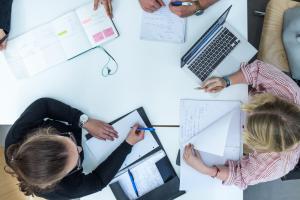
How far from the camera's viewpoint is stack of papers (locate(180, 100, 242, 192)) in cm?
138

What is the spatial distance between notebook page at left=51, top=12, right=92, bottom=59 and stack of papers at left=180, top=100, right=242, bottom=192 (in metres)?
0.48

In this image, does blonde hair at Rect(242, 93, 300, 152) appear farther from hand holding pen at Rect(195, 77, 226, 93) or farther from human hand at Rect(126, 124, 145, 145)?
human hand at Rect(126, 124, 145, 145)

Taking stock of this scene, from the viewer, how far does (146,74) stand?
142 cm

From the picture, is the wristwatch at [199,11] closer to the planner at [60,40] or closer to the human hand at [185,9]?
the human hand at [185,9]

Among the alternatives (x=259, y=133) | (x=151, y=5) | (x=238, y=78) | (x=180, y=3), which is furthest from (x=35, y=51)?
(x=259, y=133)

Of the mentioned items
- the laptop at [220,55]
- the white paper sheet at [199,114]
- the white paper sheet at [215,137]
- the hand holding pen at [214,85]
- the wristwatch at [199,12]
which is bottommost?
the white paper sheet at [215,137]

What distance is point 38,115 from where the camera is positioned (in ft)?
4.57

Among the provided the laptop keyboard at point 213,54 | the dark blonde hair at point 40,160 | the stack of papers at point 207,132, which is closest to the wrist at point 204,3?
the laptop keyboard at point 213,54

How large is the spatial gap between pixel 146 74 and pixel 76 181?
51cm

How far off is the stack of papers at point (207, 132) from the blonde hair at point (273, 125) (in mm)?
111

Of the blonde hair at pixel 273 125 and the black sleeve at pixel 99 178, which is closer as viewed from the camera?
the blonde hair at pixel 273 125

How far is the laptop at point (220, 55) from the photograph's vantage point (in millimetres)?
1407

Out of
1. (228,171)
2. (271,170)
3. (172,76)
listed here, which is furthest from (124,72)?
(271,170)

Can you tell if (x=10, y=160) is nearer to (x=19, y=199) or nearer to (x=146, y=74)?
(x=19, y=199)
